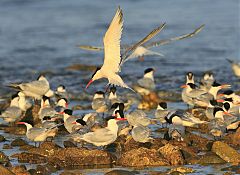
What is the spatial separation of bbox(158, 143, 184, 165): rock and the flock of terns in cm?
67

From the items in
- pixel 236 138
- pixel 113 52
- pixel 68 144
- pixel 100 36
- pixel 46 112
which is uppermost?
pixel 100 36

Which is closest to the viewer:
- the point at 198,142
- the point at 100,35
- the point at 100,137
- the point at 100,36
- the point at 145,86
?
the point at 100,137

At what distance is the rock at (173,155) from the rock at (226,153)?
0.44 metres

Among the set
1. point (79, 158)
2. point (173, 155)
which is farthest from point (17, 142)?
point (173, 155)

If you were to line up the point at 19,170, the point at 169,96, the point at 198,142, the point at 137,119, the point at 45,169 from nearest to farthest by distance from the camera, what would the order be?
the point at 19,170 < the point at 45,169 < the point at 198,142 < the point at 137,119 < the point at 169,96

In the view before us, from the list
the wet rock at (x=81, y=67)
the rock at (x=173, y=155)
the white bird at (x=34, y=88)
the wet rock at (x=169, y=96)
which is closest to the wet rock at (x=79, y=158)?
the rock at (x=173, y=155)

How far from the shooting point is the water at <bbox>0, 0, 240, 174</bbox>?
1614 cm

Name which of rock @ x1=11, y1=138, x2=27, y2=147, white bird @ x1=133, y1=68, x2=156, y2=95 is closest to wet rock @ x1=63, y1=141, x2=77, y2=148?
rock @ x1=11, y1=138, x2=27, y2=147

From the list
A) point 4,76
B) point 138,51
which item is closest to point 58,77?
point 4,76

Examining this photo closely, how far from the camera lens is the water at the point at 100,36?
16.1m

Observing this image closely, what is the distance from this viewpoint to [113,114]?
1045 cm

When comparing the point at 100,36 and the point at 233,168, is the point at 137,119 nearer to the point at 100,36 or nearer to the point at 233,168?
the point at 233,168

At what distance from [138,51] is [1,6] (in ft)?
52.2

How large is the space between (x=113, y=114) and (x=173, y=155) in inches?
98.5
